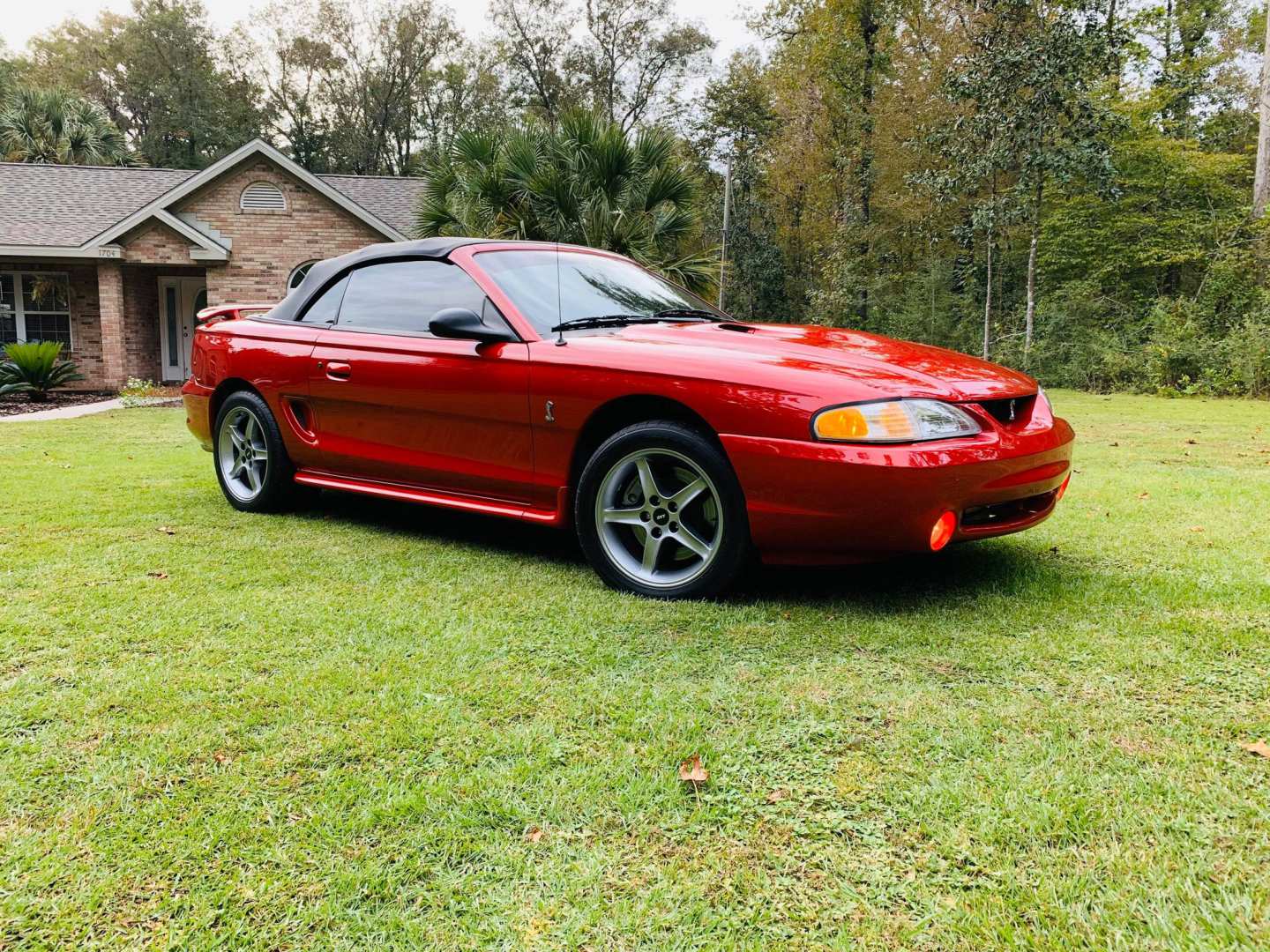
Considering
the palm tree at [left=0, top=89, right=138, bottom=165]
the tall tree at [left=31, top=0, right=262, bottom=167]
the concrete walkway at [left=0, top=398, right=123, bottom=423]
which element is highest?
the tall tree at [left=31, top=0, right=262, bottom=167]

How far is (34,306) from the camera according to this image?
17.7 meters

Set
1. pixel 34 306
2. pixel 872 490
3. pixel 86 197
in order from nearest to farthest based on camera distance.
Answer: pixel 872 490
pixel 34 306
pixel 86 197

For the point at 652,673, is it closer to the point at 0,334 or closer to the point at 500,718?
the point at 500,718

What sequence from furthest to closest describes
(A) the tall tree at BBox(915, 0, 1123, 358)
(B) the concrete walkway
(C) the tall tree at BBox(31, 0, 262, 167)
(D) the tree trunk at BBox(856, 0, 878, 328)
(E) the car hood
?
1. (C) the tall tree at BBox(31, 0, 262, 167)
2. (D) the tree trunk at BBox(856, 0, 878, 328)
3. (A) the tall tree at BBox(915, 0, 1123, 358)
4. (B) the concrete walkway
5. (E) the car hood

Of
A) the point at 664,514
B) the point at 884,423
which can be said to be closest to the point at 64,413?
the point at 664,514

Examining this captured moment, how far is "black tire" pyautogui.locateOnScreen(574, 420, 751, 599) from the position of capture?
3.34 meters

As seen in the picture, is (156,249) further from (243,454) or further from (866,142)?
(866,142)

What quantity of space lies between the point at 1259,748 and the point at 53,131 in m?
36.2

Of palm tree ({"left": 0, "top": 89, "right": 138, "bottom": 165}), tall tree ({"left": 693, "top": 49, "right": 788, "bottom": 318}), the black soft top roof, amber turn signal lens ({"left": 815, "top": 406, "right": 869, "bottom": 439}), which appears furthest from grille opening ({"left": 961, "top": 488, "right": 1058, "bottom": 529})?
palm tree ({"left": 0, "top": 89, "right": 138, "bottom": 165})

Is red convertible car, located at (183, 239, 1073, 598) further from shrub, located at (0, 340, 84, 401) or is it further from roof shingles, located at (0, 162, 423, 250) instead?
roof shingles, located at (0, 162, 423, 250)

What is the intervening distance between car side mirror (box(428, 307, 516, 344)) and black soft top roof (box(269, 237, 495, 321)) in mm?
614

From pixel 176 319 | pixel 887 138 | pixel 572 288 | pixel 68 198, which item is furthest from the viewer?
pixel 887 138

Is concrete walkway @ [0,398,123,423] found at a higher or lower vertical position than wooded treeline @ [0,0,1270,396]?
lower

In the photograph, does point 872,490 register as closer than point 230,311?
Yes
